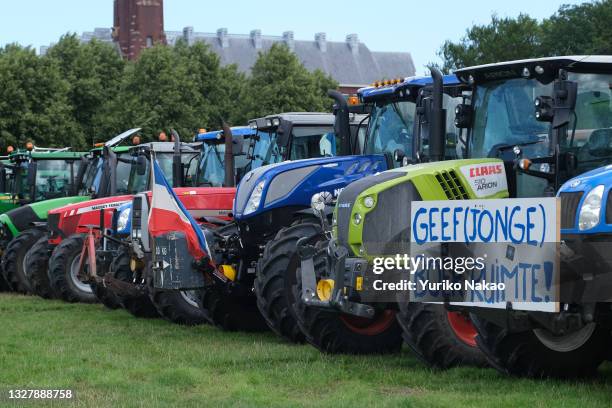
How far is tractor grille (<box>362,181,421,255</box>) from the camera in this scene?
984 centimetres

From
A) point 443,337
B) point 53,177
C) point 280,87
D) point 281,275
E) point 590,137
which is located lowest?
point 443,337

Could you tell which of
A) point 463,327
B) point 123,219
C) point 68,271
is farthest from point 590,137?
point 68,271

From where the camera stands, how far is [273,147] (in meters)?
16.4

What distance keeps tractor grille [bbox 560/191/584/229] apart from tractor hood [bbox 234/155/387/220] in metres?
4.24

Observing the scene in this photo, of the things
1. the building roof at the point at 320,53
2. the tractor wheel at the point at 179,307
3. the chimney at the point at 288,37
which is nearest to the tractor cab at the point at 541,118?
the tractor wheel at the point at 179,307

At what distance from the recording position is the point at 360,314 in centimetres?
998

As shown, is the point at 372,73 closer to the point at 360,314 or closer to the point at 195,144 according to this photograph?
the point at 195,144

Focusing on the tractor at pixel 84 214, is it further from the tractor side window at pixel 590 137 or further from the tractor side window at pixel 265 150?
the tractor side window at pixel 590 137

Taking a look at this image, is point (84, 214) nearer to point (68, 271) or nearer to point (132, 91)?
point (68, 271)

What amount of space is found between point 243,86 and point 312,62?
43.1 meters

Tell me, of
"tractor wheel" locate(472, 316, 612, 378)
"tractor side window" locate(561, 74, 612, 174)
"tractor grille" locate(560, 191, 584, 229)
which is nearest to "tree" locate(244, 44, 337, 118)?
"tractor side window" locate(561, 74, 612, 174)

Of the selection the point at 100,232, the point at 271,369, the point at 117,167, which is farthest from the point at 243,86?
the point at 271,369

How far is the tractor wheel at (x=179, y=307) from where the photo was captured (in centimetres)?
1485

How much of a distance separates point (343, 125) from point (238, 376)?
3.73 meters
